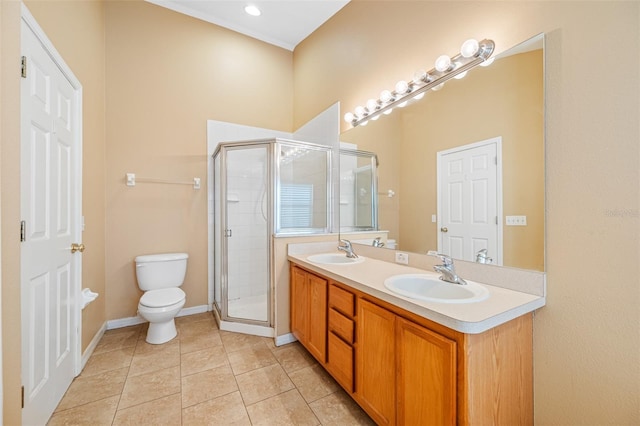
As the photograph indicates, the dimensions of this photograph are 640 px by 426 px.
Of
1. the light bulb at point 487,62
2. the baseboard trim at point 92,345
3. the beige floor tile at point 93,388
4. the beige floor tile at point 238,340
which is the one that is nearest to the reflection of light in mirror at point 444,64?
the light bulb at point 487,62

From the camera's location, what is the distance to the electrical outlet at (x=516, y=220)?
123 cm

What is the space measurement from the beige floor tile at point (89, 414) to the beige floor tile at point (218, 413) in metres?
0.41

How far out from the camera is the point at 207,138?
2.93 meters

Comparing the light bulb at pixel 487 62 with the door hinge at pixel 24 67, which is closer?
the door hinge at pixel 24 67

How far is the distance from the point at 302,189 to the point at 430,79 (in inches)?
58.7

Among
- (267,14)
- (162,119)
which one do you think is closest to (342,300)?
(162,119)

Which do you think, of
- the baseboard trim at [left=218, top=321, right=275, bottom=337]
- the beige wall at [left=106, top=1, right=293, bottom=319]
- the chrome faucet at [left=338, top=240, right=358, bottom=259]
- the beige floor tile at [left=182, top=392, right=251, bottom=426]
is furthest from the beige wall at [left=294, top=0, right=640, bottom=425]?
the beige wall at [left=106, top=1, right=293, bottom=319]

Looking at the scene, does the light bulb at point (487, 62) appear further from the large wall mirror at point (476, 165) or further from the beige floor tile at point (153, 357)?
the beige floor tile at point (153, 357)

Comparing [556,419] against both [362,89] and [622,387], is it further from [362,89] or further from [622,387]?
[362,89]

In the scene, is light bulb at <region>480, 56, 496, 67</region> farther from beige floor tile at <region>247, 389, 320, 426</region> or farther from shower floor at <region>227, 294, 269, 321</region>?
shower floor at <region>227, 294, 269, 321</region>

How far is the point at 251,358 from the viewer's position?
6.65ft

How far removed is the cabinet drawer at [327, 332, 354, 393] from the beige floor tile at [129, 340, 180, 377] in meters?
1.19

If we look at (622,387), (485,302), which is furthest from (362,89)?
(622,387)

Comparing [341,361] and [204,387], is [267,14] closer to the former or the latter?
[341,361]
